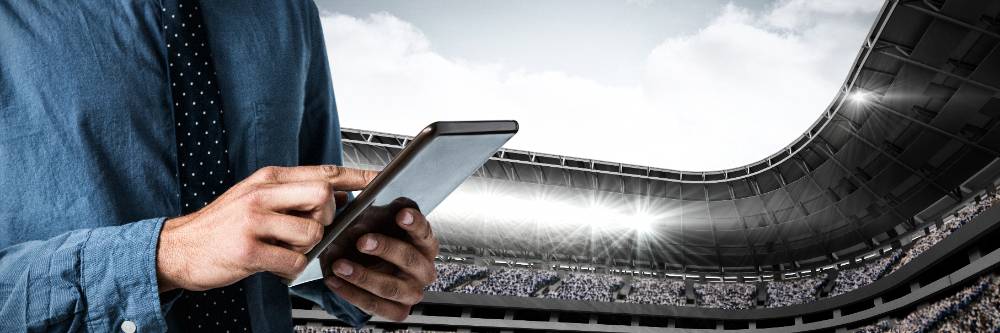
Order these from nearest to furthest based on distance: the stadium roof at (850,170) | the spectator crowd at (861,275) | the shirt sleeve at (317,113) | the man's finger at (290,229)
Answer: the man's finger at (290,229), the shirt sleeve at (317,113), the stadium roof at (850,170), the spectator crowd at (861,275)

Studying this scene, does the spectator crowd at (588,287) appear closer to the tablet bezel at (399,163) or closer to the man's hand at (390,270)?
the man's hand at (390,270)

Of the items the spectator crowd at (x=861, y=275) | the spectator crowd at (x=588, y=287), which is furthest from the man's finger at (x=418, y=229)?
the spectator crowd at (x=588, y=287)

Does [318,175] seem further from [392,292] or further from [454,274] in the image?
[454,274]

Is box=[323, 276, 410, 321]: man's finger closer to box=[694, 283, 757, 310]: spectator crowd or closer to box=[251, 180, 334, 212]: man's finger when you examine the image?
box=[251, 180, 334, 212]: man's finger

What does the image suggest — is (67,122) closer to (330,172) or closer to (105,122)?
(105,122)

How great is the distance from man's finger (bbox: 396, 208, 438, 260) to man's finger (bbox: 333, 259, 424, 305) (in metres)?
0.08

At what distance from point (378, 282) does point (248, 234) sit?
0.37m

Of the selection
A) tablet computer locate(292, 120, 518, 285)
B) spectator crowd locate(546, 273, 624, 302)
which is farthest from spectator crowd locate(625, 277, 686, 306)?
tablet computer locate(292, 120, 518, 285)

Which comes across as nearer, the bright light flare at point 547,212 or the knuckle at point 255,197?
the knuckle at point 255,197

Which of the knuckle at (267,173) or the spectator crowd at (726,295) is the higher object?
the spectator crowd at (726,295)

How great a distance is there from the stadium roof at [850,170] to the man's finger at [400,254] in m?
24.9

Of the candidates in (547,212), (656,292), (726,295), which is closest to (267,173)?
(547,212)

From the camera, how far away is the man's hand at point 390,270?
3.41 feet

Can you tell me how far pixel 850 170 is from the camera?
31234 mm
